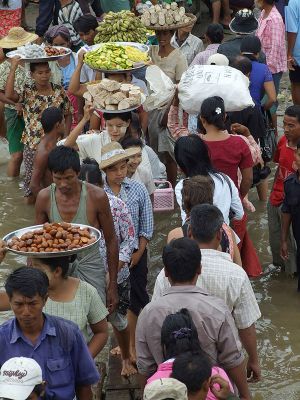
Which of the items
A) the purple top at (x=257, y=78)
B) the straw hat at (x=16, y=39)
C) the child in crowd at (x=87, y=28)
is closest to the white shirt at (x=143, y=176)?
the purple top at (x=257, y=78)

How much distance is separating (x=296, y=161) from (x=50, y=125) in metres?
2.27

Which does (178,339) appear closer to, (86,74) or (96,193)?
(96,193)

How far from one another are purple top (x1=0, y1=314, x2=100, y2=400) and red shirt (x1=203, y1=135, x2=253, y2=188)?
9.60 feet

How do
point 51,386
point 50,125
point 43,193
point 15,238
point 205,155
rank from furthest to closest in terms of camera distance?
point 50,125 → point 205,155 → point 43,193 → point 15,238 → point 51,386

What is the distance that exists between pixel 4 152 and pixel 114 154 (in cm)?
521

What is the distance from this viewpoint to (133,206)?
6926 mm

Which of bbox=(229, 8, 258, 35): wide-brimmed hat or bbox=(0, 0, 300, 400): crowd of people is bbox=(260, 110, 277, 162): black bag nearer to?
bbox=(0, 0, 300, 400): crowd of people

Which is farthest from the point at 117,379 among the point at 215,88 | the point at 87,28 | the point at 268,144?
the point at 87,28

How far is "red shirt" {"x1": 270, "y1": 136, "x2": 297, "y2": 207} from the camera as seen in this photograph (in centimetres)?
793

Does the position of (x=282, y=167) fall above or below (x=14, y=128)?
above

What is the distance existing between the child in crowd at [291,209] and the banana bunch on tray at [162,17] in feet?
11.3

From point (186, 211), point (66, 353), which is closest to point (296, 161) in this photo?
point (186, 211)

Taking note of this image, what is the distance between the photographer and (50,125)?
8539mm

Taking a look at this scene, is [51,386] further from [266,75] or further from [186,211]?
[266,75]
